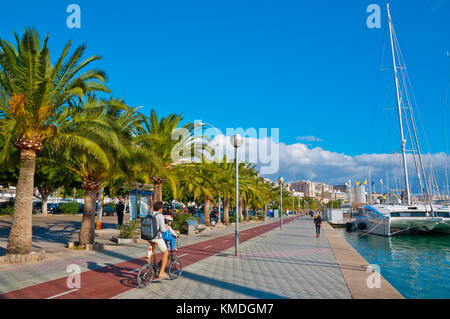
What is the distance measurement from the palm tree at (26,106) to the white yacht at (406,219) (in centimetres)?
3287

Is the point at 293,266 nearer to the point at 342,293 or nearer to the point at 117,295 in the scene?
the point at 342,293

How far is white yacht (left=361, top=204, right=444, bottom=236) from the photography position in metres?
33.5

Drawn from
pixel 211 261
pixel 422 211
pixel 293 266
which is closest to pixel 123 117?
pixel 211 261

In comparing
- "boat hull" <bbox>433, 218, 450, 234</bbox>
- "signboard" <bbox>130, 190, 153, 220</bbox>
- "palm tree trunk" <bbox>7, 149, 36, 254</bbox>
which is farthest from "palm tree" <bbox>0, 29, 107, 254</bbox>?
"boat hull" <bbox>433, 218, 450, 234</bbox>

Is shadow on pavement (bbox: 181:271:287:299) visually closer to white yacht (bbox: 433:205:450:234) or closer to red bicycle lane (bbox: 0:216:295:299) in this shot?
red bicycle lane (bbox: 0:216:295:299)

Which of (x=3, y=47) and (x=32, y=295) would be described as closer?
(x=32, y=295)

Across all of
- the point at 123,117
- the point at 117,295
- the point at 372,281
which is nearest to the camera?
the point at 117,295

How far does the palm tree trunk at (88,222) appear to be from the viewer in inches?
563

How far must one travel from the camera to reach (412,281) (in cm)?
1146

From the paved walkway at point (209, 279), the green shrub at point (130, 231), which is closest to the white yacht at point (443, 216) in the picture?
the paved walkway at point (209, 279)

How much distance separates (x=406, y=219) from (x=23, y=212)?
34.0 meters

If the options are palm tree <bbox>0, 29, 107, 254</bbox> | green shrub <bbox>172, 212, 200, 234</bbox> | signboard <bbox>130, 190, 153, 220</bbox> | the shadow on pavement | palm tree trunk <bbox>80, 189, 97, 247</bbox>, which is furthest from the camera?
green shrub <bbox>172, 212, 200, 234</bbox>

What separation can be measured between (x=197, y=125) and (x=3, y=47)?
11.8m

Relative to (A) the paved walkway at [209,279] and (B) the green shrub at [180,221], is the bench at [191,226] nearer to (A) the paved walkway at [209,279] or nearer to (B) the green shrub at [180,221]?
(B) the green shrub at [180,221]
